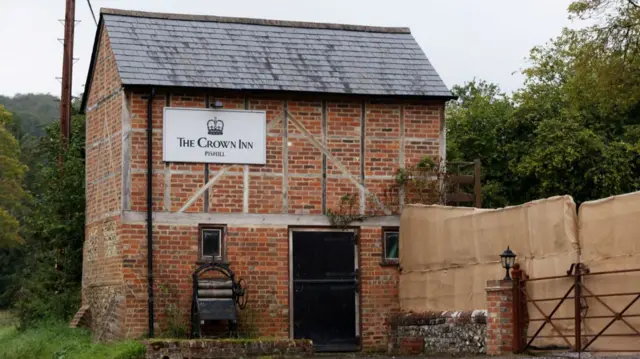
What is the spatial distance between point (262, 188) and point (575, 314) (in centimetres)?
728

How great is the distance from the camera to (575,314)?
1571 centimetres

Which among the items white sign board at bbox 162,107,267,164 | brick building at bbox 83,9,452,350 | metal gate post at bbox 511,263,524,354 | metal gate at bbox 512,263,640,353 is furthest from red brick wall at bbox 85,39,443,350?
metal gate at bbox 512,263,640,353

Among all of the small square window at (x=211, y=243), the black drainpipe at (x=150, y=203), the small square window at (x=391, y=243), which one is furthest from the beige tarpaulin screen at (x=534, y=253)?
the black drainpipe at (x=150, y=203)

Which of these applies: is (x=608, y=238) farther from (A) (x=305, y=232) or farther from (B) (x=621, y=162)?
(B) (x=621, y=162)

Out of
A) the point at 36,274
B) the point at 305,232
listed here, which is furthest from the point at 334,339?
the point at 36,274

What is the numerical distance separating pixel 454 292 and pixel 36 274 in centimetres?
1188

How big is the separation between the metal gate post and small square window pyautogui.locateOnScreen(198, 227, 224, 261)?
6.04 metres

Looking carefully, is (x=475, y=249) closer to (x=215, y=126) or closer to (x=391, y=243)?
(x=391, y=243)

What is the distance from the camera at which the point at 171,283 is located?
20.2 m

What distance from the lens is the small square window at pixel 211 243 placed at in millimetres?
20609

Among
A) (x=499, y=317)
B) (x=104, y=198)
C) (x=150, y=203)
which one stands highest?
(x=104, y=198)

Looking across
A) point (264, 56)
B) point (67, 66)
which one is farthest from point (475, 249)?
point (67, 66)

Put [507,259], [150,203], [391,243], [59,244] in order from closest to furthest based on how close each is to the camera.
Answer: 1. [507,259]
2. [150,203]
3. [391,243]
4. [59,244]

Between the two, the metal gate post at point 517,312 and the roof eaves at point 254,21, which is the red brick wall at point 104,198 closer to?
the roof eaves at point 254,21
